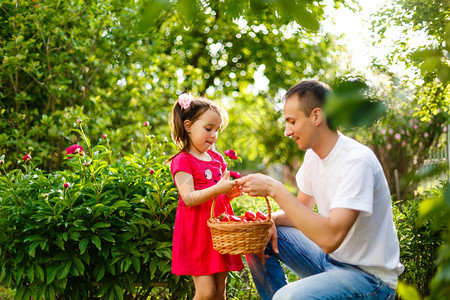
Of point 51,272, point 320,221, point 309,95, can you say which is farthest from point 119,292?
point 309,95

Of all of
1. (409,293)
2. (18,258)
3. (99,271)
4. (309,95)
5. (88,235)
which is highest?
(309,95)

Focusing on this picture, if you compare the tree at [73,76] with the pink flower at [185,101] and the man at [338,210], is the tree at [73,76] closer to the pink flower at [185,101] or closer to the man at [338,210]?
the pink flower at [185,101]

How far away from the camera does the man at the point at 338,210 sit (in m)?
1.94

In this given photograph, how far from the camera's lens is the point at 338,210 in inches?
76.5

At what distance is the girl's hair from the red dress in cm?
15

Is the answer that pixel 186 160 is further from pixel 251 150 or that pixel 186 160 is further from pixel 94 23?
pixel 251 150

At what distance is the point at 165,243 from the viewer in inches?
114

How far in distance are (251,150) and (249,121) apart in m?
1.56

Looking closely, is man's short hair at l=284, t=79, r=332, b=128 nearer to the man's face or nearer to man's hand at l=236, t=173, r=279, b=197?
the man's face

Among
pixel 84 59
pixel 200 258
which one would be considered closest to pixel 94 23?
pixel 84 59

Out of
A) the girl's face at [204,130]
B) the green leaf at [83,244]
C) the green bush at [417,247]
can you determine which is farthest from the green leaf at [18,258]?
the green bush at [417,247]

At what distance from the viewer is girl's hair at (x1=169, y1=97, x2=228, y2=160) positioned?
9.09 feet

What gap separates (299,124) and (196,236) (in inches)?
33.9

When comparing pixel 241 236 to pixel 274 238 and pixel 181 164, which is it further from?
pixel 181 164
